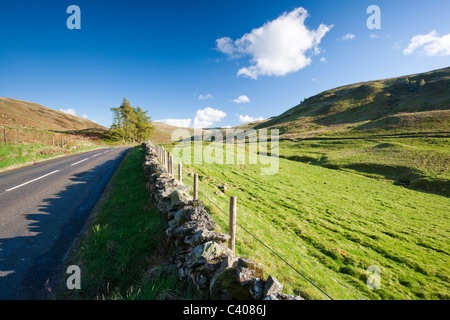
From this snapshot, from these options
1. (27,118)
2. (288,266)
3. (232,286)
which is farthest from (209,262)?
(27,118)

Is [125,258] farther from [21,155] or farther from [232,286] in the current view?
[21,155]

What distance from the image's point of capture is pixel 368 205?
19016mm

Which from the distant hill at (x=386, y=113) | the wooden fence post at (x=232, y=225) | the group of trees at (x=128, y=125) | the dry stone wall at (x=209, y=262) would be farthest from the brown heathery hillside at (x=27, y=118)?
the distant hill at (x=386, y=113)

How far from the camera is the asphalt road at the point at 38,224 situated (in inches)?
189

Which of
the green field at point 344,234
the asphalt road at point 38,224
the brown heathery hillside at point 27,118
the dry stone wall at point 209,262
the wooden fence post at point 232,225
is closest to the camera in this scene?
the dry stone wall at point 209,262

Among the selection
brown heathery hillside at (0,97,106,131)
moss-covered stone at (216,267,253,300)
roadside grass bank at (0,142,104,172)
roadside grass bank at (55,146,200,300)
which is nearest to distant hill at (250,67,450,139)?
moss-covered stone at (216,267,253,300)

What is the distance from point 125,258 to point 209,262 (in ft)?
9.28

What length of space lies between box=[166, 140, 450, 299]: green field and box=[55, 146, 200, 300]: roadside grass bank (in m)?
2.78

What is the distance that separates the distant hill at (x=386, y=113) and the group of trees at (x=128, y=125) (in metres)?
63.2

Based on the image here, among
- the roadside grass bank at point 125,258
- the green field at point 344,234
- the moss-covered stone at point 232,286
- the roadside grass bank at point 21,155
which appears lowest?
the green field at point 344,234

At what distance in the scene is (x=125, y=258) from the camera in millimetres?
5453

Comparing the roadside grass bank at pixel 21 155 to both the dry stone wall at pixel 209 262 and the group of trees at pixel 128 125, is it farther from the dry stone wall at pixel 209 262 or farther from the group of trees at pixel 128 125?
the group of trees at pixel 128 125
